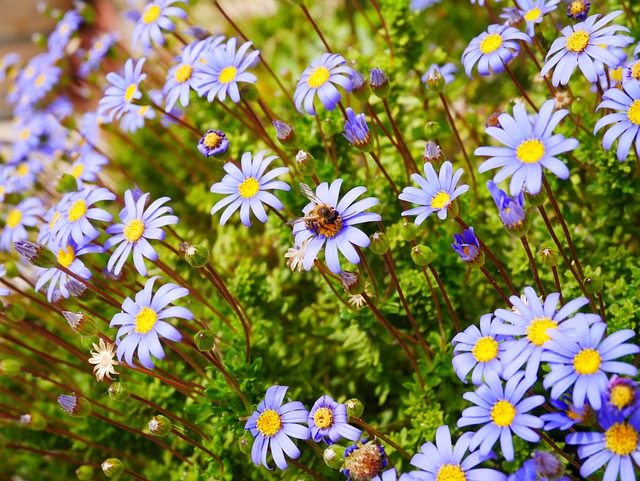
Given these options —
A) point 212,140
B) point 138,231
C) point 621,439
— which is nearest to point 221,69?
point 212,140

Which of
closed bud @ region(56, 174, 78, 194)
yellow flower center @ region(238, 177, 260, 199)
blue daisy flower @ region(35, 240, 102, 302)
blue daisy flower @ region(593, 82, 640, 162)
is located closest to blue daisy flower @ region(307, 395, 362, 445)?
yellow flower center @ region(238, 177, 260, 199)

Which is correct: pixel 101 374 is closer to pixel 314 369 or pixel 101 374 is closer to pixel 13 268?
pixel 13 268

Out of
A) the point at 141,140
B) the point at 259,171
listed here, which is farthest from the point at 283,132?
the point at 141,140

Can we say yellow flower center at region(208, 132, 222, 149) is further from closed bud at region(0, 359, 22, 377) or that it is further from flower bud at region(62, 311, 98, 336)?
closed bud at region(0, 359, 22, 377)

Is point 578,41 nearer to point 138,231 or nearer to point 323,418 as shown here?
point 323,418

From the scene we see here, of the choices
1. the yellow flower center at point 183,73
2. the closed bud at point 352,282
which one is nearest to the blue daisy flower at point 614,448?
the closed bud at point 352,282

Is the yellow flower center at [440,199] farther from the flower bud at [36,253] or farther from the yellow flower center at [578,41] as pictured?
the flower bud at [36,253]
